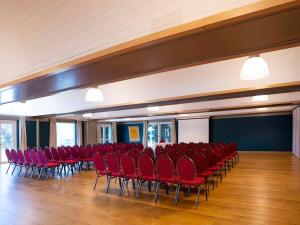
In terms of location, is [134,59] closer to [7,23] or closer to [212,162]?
[7,23]

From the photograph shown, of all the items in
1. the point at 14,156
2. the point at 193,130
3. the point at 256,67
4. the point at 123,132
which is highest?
the point at 256,67

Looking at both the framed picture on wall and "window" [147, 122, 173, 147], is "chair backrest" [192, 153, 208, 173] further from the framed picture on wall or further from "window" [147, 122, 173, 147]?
the framed picture on wall

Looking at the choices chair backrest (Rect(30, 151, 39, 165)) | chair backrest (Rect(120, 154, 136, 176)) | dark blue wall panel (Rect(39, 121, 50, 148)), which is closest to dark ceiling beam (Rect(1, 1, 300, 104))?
chair backrest (Rect(120, 154, 136, 176))

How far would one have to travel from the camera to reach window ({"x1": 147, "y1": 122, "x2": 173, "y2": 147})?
57.7 ft

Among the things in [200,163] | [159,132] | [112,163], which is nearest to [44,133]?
[159,132]

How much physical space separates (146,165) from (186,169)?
3.10ft

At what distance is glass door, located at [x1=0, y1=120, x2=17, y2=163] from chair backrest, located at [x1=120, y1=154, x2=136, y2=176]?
9.26m

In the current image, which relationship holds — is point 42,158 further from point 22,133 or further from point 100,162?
point 22,133

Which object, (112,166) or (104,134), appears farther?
(104,134)

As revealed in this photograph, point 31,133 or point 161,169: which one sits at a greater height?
point 31,133

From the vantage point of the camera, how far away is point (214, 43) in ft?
7.97

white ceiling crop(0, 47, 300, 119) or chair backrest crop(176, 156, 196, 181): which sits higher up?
white ceiling crop(0, 47, 300, 119)

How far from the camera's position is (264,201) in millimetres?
4617

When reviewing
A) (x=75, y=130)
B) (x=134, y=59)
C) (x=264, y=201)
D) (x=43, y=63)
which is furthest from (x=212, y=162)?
(x=75, y=130)
